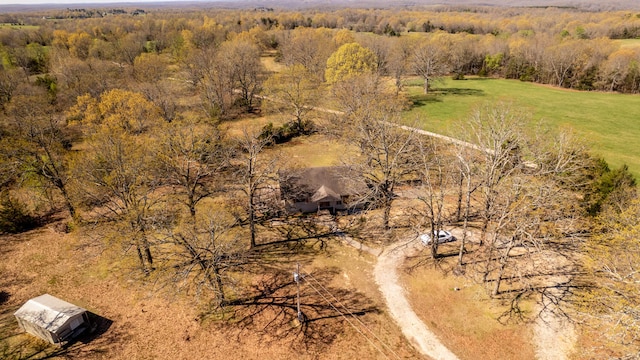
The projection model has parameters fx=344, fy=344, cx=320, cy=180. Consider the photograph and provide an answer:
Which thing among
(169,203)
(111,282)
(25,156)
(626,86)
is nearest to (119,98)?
(25,156)

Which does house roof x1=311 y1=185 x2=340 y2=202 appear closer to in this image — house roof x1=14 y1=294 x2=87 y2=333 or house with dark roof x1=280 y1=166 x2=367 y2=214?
house with dark roof x1=280 y1=166 x2=367 y2=214

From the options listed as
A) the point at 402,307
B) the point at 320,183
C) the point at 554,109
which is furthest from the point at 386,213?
the point at 554,109

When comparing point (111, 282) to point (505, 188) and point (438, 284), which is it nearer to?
point (438, 284)

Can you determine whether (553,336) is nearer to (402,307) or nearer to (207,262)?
(402,307)

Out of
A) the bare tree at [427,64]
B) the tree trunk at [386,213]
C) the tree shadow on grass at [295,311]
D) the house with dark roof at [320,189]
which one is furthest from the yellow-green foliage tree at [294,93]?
the tree shadow on grass at [295,311]

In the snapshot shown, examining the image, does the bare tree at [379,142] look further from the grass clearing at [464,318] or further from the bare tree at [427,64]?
the bare tree at [427,64]
